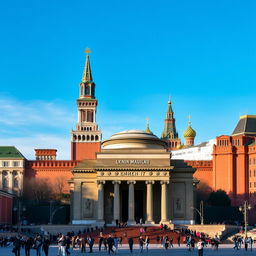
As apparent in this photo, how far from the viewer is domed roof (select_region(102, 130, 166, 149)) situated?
110m

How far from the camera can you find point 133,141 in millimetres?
109812

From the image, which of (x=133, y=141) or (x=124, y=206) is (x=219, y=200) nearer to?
(x=124, y=206)

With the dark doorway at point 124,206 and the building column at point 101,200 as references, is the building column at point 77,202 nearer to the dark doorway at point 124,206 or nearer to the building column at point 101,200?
the building column at point 101,200

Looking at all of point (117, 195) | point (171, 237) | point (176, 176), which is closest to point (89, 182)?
point (117, 195)

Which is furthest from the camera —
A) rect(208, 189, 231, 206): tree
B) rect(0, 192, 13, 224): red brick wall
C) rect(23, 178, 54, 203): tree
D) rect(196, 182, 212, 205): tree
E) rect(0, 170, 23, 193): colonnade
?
rect(0, 170, 23, 193): colonnade

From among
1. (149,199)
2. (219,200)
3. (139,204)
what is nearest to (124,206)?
(139,204)

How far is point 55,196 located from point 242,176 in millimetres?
48288

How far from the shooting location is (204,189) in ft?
577

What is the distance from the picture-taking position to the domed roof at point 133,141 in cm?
10962

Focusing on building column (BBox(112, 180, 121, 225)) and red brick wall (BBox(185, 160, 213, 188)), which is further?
red brick wall (BBox(185, 160, 213, 188))

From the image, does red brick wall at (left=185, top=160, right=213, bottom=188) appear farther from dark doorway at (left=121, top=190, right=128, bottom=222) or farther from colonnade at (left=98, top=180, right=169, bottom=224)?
colonnade at (left=98, top=180, right=169, bottom=224)

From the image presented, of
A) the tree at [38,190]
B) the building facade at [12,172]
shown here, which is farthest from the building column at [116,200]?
the building facade at [12,172]

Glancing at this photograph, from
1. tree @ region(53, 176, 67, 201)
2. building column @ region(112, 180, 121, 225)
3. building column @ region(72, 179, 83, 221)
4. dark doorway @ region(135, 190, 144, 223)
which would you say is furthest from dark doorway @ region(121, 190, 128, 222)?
tree @ region(53, 176, 67, 201)

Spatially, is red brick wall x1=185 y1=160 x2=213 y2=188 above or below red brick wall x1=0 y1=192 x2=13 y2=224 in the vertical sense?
above
